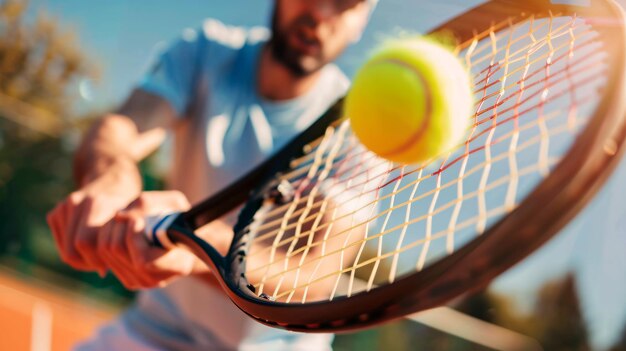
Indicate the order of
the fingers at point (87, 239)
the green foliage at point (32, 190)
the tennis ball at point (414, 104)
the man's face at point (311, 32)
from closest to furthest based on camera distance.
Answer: the tennis ball at point (414, 104) < the fingers at point (87, 239) < the man's face at point (311, 32) < the green foliage at point (32, 190)

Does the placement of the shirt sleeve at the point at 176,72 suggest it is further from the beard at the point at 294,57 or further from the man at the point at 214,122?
the beard at the point at 294,57

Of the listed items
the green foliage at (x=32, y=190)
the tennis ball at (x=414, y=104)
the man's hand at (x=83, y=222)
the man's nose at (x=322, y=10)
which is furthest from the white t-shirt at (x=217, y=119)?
the green foliage at (x=32, y=190)

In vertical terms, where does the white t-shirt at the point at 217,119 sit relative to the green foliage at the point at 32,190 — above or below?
above

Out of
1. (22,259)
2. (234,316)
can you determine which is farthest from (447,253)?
(22,259)

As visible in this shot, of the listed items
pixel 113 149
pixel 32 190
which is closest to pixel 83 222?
pixel 113 149

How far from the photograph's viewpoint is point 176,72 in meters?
1.42

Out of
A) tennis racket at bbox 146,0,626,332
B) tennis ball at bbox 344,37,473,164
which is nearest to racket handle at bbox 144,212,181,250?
tennis racket at bbox 146,0,626,332

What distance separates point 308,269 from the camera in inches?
44.4

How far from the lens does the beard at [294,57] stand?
4.63ft

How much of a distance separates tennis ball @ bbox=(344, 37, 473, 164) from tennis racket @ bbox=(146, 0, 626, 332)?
3 cm

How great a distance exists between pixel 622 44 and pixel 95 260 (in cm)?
68

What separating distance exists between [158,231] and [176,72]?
556 millimetres

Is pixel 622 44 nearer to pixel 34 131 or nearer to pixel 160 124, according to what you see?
pixel 160 124

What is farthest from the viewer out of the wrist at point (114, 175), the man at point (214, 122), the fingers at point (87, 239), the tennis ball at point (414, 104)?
the man at point (214, 122)
